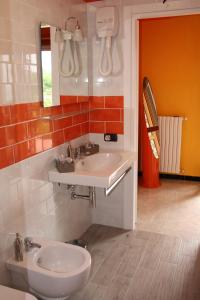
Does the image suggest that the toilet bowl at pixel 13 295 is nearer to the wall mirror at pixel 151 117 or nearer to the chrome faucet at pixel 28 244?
the chrome faucet at pixel 28 244

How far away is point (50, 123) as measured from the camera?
2182 mm

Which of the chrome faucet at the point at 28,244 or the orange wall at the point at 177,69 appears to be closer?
the chrome faucet at the point at 28,244

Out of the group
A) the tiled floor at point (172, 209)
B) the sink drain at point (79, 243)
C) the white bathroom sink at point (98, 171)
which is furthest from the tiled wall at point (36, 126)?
the tiled floor at point (172, 209)

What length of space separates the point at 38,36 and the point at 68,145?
0.88 m

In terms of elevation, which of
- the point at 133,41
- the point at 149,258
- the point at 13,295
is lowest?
the point at 149,258

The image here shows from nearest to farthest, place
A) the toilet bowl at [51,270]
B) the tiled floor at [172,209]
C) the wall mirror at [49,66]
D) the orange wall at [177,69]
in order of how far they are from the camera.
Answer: the toilet bowl at [51,270], the wall mirror at [49,66], the tiled floor at [172,209], the orange wall at [177,69]

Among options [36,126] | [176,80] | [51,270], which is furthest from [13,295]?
[176,80]

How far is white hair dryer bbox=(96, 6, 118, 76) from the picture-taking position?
248 centimetres

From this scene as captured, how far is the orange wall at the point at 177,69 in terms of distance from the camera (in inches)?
153

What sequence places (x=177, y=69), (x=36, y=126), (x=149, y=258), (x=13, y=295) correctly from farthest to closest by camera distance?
1. (x=177, y=69)
2. (x=149, y=258)
3. (x=36, y=126)
4. (x=13, y=295)

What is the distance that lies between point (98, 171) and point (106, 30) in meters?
1.21

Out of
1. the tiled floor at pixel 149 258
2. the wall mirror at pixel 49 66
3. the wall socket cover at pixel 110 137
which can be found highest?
the wall mirror at pixel 49 66

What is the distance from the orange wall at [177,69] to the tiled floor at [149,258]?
1039 millimetres

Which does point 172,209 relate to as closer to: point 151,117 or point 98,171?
point 151,117
